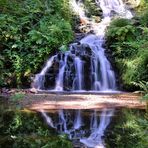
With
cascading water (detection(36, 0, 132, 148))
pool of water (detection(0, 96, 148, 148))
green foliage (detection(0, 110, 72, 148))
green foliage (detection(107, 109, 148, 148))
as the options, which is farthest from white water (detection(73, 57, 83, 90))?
green foliage (detection(0, 110, 72, 148))

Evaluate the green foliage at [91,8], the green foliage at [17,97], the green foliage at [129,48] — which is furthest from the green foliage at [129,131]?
the green foliage at [91,8]

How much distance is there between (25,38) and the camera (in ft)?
53.6

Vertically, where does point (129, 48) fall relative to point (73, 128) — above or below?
above

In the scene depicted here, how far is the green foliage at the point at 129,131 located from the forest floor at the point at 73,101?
58.1 inches

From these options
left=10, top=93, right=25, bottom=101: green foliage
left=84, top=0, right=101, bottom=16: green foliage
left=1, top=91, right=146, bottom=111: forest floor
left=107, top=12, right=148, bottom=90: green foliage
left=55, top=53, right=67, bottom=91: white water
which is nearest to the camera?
left=1, top=91, right=146, bottom=111: forest floor

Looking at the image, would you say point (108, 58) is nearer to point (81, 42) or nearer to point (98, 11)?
point (81, 42)

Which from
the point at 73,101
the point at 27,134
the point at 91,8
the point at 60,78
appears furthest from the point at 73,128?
the point at 91,8

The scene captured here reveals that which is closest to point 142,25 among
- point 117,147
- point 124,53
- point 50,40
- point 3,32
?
point 124,53

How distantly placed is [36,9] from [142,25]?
15.1 ft

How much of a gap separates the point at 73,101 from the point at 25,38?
4.96 metres

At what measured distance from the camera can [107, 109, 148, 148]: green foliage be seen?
718 centimetres

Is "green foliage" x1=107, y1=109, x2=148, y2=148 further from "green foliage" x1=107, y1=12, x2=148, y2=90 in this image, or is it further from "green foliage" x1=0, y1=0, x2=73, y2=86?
"green foliage" x1=0, y1=0, x2=73, y2=86

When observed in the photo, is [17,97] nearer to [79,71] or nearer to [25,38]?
[79,71]

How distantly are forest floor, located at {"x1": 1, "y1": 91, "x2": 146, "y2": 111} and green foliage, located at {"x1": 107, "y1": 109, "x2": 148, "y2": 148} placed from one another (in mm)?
1476
